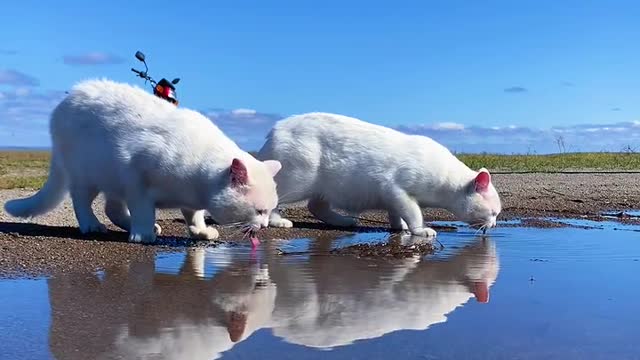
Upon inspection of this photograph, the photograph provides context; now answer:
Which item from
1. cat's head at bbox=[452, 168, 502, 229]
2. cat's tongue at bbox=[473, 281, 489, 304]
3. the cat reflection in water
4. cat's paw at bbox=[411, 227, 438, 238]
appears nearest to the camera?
the cat reflection in water

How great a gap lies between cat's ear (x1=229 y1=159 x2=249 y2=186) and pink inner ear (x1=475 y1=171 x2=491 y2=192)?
11.1ft

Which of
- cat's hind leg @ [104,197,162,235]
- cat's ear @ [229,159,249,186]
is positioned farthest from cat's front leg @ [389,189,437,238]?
cat's hind leg @ [104,197,162,235]

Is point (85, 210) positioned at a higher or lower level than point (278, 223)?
higher

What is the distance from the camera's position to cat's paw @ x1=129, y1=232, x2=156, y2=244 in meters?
7.66

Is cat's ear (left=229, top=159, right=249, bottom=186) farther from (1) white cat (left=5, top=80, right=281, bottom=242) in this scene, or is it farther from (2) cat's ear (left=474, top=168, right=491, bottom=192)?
(2) cat's ear (left=474, top=168, right=491, bottom=192)

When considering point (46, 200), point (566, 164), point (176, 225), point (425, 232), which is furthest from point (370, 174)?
point (566, 164)

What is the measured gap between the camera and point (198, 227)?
8.30 m

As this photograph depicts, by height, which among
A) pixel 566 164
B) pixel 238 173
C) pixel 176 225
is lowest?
pixel 176 225

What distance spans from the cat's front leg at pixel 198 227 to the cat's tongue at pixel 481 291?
347 cm

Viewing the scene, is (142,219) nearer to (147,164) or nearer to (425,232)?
(147,164)

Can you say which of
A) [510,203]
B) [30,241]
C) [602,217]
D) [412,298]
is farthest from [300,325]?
[510,203]

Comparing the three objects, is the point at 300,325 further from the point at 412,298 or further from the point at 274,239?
the point at 274,239

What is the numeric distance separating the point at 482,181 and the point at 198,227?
3.48 metres

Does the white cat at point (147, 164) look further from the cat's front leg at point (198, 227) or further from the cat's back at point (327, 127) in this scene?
the cat's back at point (327, 127)
